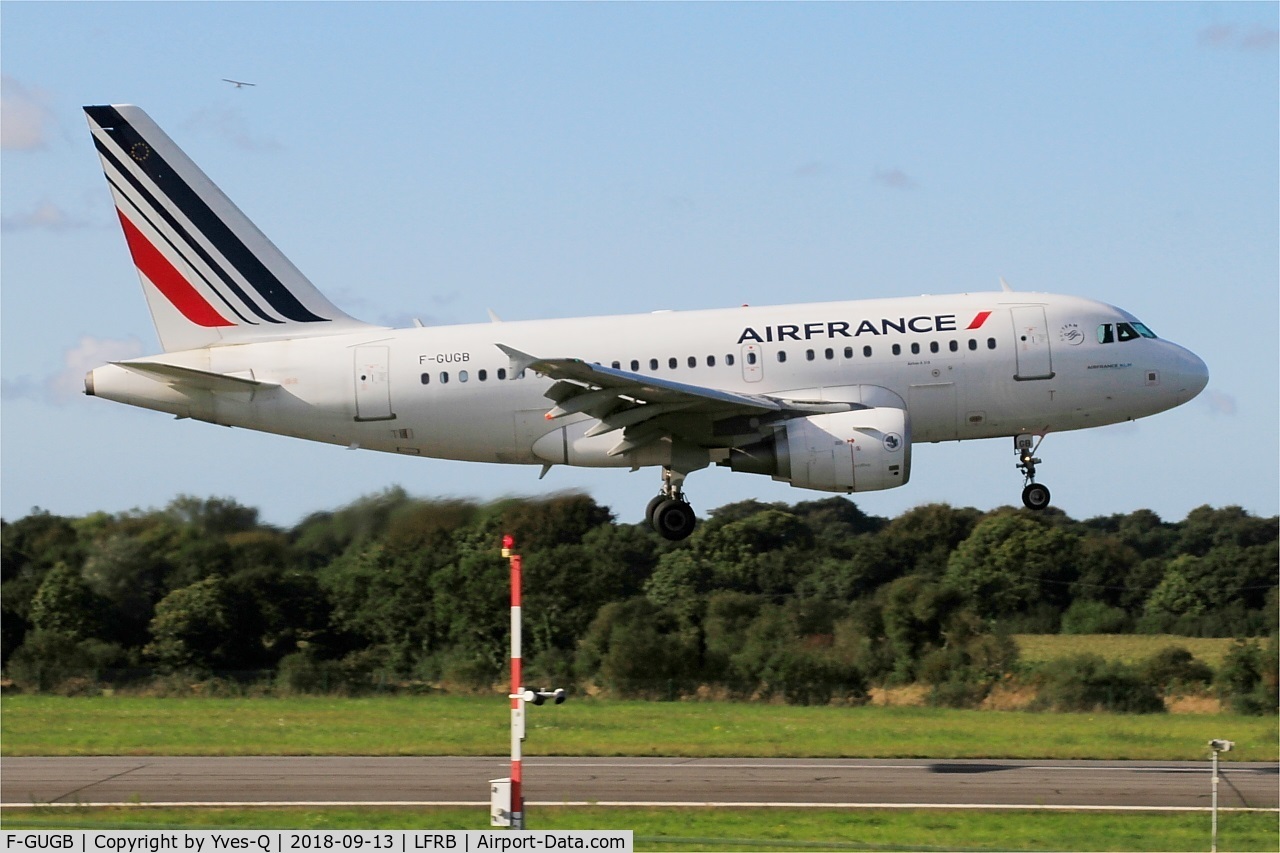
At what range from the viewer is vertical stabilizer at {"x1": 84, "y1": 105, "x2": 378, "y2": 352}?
36938mm

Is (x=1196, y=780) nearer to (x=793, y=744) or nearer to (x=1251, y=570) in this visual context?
(x=793, y=744)

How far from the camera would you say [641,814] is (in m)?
27.8

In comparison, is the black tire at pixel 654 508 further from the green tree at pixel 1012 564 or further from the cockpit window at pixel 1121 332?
the green tree at pixel 1012 564

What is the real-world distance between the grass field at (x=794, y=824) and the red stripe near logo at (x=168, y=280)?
12.6m

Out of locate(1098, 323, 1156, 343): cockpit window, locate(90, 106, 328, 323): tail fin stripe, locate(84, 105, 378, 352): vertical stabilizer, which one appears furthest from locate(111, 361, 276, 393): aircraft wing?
locate(1098, 323, 1156, 343): cockpit window

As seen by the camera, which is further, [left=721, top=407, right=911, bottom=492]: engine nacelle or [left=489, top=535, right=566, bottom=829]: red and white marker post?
[left=721, top=407, right=911, bottom=492]: engine nacelle

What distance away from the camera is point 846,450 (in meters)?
33.2

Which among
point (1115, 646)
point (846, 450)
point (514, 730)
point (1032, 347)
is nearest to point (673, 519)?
point (846, 450)

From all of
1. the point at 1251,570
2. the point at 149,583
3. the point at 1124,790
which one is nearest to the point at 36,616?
the point at 149,583

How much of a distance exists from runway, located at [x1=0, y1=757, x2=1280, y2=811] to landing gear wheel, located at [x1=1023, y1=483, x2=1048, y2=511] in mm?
5412

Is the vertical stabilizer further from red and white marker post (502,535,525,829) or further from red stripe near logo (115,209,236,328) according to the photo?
red and white marker post (502,535,525,829)

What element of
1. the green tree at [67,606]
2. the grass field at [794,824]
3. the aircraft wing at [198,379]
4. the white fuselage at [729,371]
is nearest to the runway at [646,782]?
the grass field at [794,824]

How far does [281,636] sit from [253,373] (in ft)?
49.1

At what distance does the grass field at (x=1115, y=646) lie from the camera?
5394 centimetres
